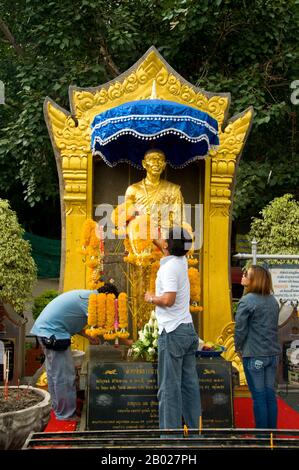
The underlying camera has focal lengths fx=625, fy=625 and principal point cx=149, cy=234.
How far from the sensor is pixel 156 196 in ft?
24.7

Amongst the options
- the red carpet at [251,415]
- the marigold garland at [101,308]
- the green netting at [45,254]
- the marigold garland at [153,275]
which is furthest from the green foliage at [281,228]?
the green netting at [45,254]

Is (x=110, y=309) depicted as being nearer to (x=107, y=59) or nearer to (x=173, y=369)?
(x=173, y=369)

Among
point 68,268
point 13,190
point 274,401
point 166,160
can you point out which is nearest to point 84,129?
point 166,160

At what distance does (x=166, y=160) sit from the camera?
7.82 meters

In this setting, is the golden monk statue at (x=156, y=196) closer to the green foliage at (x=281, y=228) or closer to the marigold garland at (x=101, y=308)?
the marigold garland at (x=101, y=308)

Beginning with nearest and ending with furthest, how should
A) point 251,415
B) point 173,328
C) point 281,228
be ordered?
1. point 173,328
2. point 251,415
3. point 281,228

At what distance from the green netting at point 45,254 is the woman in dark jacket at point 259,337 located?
14.3 meters

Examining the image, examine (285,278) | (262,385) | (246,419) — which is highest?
(285,278)

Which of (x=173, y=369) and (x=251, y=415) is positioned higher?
(x=173, y=369)

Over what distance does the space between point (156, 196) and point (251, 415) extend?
274 centimetres

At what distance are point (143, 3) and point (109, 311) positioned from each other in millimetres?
7321

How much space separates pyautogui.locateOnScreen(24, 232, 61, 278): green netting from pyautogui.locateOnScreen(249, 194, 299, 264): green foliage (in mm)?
11140

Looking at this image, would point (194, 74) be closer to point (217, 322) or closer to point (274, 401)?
point (217, 322)

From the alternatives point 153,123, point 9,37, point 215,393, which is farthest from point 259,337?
point 9,37
